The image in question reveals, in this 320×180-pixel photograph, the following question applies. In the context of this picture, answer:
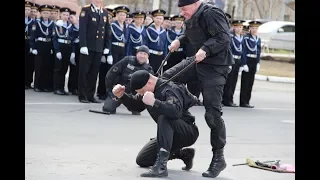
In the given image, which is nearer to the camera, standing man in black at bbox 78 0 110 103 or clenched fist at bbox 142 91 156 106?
clenched fist at bbox 142 91 156 106

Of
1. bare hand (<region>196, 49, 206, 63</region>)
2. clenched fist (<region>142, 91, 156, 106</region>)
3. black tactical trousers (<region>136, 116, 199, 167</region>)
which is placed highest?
bare hand (<region>196, 49, 206, 63</region>)

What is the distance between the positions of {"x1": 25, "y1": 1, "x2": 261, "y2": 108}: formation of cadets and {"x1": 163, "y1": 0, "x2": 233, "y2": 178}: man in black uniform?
17.7 feet

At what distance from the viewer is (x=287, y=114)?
511 inches

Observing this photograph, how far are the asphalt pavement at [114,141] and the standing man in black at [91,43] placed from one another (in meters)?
0.35

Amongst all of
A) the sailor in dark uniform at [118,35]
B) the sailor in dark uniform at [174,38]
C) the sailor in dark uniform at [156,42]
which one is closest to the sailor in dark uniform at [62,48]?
the sailor in dark uniform at [118,35]

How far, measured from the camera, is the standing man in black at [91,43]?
1179 centimetres

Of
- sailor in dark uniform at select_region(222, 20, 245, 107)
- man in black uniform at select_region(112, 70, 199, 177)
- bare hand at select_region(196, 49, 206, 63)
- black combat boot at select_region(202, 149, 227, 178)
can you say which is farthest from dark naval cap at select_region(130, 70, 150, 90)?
sailor in dark uniform at select_region(222, 20, 245, 107)

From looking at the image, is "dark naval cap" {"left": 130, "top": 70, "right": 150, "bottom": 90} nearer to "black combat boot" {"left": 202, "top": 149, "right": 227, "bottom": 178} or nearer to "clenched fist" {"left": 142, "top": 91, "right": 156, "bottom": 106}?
"clenched fist" {"left": 142, "top": 91, "right": 156, "bottom": 106}

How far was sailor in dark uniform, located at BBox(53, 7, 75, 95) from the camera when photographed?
13.0 metres

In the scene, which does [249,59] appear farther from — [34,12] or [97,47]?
[34,12]

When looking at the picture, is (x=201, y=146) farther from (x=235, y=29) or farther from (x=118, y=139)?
(x=235, y=29)

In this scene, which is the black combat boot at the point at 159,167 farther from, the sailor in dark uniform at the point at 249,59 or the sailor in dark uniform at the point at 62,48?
the sailor in dark uniform at the point at 249,59
